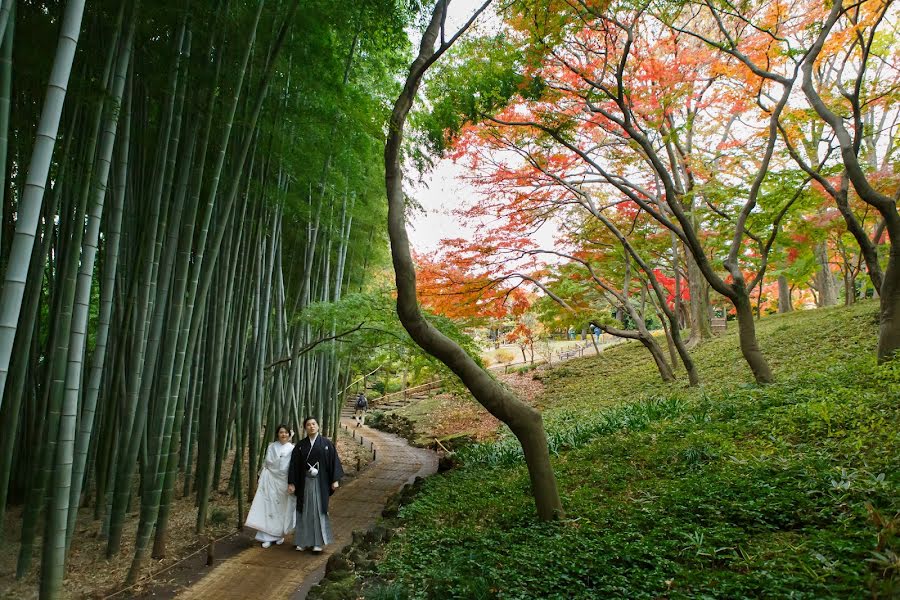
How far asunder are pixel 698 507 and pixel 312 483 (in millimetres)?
3002

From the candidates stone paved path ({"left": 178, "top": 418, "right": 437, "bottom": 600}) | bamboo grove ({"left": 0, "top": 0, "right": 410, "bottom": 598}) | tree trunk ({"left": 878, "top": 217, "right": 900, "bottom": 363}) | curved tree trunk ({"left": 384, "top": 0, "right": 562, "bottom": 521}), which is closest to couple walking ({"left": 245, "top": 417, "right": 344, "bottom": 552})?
stone paved path ({"left": 178, "top": 418, "right": 437, "bottom": 600})

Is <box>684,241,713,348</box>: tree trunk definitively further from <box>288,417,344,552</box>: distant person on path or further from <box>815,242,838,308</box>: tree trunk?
<box>288,417,344,552</box>: distant person on path

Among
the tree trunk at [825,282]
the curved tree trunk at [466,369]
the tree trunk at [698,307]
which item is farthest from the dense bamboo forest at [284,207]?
the tree trunk at [825,282]

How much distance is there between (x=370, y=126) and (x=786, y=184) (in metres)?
5.24

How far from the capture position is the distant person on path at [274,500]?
441 centimetres

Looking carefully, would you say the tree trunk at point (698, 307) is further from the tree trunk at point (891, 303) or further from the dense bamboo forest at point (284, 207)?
the tree trunk at point (891, 303)

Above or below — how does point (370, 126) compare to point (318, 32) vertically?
below

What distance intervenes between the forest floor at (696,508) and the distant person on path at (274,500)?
1.03 m

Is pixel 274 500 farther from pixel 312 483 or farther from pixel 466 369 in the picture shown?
Result: pixel 466 369

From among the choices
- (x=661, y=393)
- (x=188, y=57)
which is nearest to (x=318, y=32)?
(x=188, y=57)

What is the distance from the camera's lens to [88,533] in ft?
14.2

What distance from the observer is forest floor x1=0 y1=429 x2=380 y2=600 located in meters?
3.38

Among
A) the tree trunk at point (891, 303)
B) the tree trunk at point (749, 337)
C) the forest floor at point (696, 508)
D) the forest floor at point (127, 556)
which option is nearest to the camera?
the forest floor at point (696, 508)

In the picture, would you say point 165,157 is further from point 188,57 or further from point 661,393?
point 661,393
